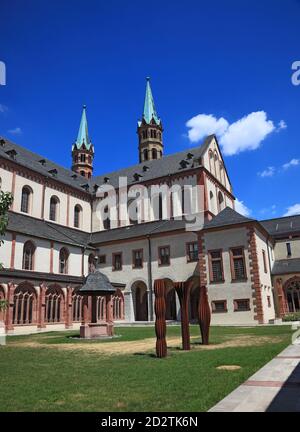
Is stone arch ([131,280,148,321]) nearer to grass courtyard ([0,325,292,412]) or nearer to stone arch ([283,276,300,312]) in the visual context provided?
stone arch ([283,276,300,312])

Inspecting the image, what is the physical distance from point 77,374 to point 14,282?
19741mm

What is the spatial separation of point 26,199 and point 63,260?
25.5ft

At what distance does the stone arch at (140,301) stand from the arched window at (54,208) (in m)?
12.0

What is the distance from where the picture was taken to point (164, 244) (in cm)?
3672

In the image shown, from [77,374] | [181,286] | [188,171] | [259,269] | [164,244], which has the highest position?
[188,171]

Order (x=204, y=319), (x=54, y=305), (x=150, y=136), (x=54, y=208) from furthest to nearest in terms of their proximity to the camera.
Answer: (x=150, y=136), (x=54, y=208), (x=54, y=305), (x=204, y=319)

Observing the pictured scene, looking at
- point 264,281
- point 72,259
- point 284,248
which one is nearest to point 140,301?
point 72,259

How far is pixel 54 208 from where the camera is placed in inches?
1634

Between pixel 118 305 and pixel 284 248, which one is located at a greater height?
pixel 284 248

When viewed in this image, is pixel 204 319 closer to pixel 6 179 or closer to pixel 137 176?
pixel 6 179

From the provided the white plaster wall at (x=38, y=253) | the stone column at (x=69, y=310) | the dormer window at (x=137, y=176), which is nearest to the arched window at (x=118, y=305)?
the stone column at (x=69, y=310)

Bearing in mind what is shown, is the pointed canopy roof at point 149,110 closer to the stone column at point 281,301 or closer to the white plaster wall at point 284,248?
the white plaster wall at point 284,248

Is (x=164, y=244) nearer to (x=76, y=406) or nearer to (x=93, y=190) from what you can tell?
(x=93, y=190)
